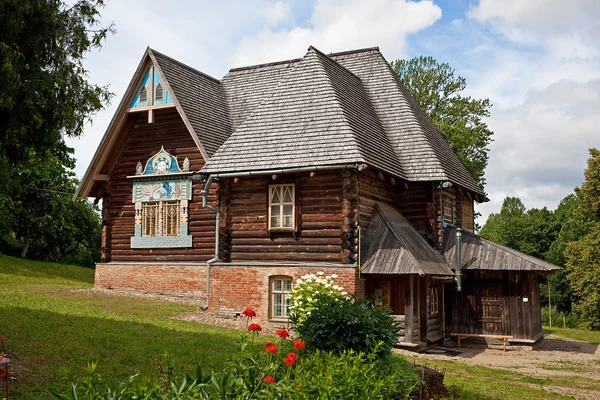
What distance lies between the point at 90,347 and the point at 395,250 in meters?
9.69

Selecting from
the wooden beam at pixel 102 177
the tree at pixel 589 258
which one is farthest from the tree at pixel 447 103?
the wooden beam at pixel 102 177

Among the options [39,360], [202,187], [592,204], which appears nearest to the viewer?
[39,360]

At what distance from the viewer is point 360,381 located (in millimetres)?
7234

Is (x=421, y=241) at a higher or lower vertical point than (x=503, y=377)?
higher

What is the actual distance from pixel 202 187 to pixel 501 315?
1131 centimetres

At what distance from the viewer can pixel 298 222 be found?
20.1m

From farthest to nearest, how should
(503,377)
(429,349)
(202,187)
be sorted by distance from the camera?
1. (202,187)
2. (429,349)
3. (503,377)

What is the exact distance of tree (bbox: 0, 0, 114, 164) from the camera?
33.5 ft

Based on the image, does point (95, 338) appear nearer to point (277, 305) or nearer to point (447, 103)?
point (277, 305)

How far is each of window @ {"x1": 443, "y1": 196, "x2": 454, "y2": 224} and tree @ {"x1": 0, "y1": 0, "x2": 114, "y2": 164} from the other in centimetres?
1508

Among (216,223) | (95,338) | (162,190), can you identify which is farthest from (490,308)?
(95,338)

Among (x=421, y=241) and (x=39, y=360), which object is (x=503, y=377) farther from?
(x=39, y=360)

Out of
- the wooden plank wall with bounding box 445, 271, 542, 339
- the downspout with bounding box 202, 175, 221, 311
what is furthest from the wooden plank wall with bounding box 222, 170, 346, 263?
the wooden plank wall with bounding box 445, 271, 542, 339

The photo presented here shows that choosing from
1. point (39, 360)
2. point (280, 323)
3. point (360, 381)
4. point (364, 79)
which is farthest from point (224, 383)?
point (364, 79)
